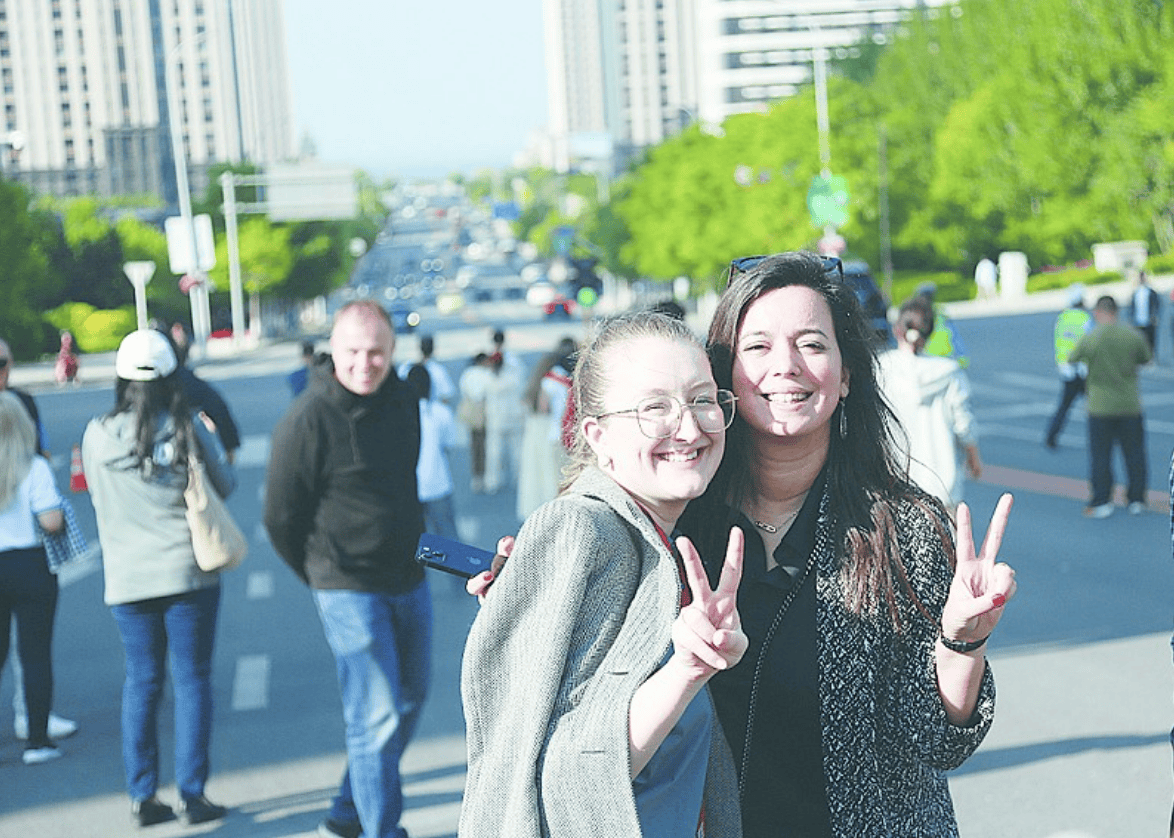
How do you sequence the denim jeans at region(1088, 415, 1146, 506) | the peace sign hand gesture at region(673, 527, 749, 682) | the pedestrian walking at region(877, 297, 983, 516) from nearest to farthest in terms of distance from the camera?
the peace sign hand gesture at region(673, 527, 749, 682) < the pedestrian walking at region(877, 297, 983, 516) < the denim jeans at region(1088, 415, 1146, 506)

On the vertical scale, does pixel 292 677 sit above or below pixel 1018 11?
below

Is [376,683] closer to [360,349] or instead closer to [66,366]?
[360,349]

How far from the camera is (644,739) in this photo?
236cm

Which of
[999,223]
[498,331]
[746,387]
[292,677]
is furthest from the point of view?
[999,223]

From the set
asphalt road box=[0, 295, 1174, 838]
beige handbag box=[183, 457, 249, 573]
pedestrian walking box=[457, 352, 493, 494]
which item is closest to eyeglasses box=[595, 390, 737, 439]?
asphalt road box=[0, 295, 1174, 838]

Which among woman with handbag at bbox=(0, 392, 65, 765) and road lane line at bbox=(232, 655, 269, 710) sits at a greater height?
woman with handbag at bbox=(0, 392, 65, 765)

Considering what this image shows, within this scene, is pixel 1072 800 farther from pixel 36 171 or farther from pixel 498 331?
pixel 36 171

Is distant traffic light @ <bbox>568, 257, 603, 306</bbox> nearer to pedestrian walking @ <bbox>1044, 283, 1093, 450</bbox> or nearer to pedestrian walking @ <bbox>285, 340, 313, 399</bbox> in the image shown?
pedestrian walking @ <bbox>1044, 283, 1093, 450</bbox>

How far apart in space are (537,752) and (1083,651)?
6.63m

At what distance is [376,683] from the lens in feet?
18.3

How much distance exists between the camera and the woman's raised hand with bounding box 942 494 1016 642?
2600 mm

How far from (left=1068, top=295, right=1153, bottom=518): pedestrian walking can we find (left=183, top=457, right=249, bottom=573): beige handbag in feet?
28.4

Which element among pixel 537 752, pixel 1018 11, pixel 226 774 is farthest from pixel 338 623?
pixel 1018 11

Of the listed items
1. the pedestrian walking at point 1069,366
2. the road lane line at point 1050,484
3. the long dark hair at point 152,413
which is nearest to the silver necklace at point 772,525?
the long dark hair at point 152,413
